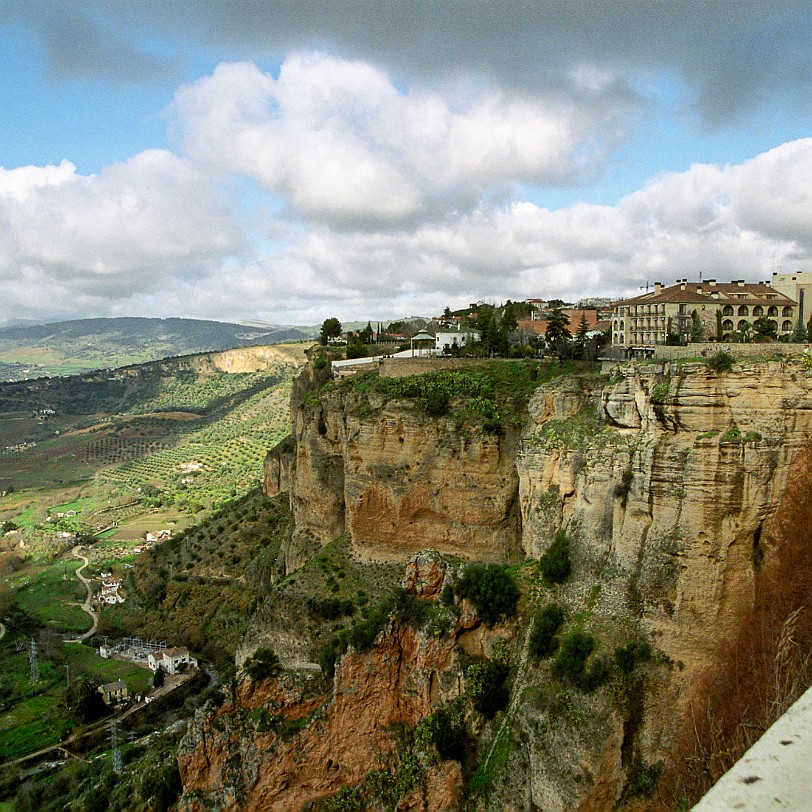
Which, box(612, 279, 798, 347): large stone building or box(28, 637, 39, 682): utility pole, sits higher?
box(612, 279, 798, 347): large stone building

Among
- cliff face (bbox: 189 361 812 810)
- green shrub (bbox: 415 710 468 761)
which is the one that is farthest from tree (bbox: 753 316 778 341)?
green shrub (bbox: 415 710 468 761)

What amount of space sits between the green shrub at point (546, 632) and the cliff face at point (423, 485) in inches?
305

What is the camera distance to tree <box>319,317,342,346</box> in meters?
54.4

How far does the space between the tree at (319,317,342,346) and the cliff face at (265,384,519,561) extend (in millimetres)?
24319

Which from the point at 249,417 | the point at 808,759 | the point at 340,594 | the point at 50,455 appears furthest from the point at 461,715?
the point at 50,455

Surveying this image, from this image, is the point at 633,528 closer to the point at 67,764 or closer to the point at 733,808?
the point at 733,808

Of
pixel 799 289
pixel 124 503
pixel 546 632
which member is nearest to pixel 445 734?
pixel 546 632

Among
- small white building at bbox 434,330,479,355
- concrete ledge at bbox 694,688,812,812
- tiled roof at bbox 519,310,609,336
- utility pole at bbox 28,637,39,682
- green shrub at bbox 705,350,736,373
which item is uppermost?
tiled roof at bbox 519,310,609,336

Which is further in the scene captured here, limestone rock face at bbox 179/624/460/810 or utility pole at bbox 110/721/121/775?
utility pole at bbox 110/721/121/775

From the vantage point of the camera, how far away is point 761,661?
1439cm

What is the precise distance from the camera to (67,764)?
3519 centimetres

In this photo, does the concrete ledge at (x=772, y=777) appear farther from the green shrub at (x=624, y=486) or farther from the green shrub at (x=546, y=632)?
the green shrub at (x=546, y=632)

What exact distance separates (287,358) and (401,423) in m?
135

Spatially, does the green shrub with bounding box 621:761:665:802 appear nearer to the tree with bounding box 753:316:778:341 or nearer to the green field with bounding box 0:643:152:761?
the tree with bounding box 753:316:778:341
